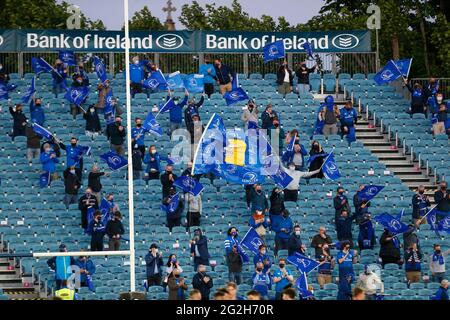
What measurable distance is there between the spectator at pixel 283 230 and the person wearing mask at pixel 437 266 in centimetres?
297

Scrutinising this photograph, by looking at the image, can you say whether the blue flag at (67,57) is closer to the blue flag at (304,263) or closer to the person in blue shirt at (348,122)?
the person in blue shirt at (348,122)

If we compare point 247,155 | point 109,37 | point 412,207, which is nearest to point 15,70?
point 109,37

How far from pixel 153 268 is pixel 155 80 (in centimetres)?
724

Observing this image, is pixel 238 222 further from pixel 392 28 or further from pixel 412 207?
pixel 392 28

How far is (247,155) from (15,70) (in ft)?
25.7

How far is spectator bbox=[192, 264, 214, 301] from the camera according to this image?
101 ft

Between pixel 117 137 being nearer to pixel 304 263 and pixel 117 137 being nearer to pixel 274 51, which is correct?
pixel 274 51

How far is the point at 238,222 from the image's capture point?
34.2 m

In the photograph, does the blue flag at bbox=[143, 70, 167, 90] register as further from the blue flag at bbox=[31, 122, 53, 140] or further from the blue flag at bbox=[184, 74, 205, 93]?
the blue flag at bbox=[31, 122, 53, 140]

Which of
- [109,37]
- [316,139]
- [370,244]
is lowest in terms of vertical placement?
[370,244]

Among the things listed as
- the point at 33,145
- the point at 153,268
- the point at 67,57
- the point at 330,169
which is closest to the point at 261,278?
the point at 153,268

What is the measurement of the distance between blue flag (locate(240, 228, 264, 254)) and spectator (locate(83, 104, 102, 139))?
559 cm

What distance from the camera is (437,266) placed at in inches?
1284

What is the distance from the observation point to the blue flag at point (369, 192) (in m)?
34.2
